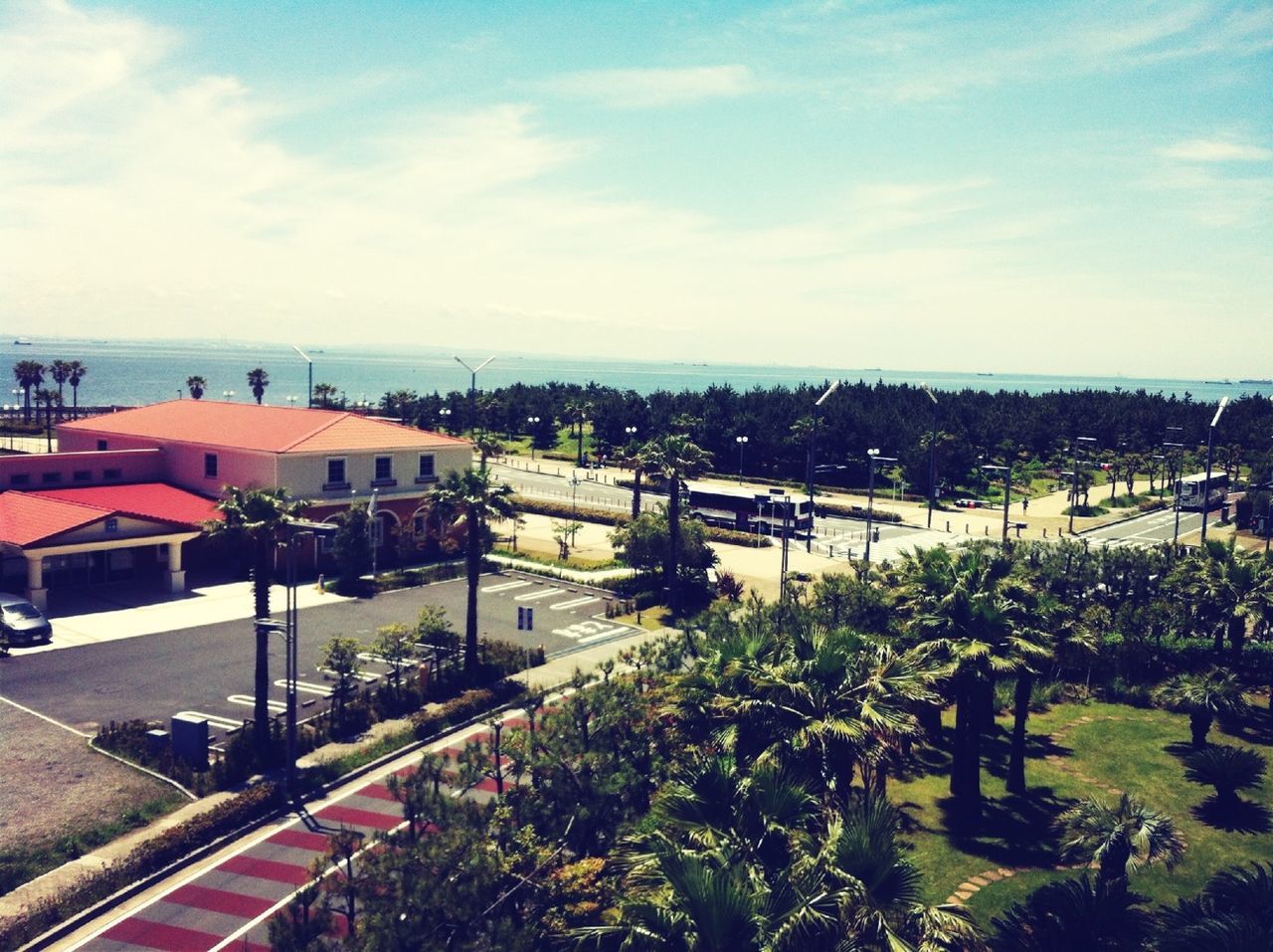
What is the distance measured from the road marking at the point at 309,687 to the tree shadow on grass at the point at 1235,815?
29.7 meters

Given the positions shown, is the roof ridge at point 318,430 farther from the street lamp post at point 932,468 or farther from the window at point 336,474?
the street lamp post at point 932,468

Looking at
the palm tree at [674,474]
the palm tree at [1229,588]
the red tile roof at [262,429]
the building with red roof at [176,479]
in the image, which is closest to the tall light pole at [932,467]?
the palm tree at [674,474]

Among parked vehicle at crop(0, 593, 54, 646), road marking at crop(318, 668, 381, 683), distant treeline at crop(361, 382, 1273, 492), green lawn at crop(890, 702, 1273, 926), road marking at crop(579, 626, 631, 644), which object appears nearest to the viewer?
green lawn at crop(890, 702, 1273, 926)

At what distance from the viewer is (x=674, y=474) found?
5134 cm

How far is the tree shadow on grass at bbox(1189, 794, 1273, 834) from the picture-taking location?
25656mm

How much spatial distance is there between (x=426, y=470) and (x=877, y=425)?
59370mm

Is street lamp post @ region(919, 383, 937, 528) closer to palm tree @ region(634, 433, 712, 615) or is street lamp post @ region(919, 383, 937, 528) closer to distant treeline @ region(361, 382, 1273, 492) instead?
distant treeline @ region(361, 382, 1273, 492)

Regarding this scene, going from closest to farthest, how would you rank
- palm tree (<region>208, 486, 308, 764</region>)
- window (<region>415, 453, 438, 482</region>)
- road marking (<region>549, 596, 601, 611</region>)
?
palm tree (<region>208, 486, 308, 764</region>) → road marking (<region>549, 596, 601, 611</region>) → window (<region>415, 453, 438, 482</region>)

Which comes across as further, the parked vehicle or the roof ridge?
the roof ridge

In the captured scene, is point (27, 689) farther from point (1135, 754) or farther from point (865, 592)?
point (1135, 754)

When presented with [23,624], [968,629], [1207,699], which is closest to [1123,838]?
[968,629]

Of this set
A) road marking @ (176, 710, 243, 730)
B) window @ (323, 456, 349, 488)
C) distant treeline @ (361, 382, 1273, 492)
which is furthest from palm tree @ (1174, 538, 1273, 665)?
distant treeline @ (361, 382, 1273, 492)

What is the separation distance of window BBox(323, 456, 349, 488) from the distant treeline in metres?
43.6

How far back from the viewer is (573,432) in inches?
5497
